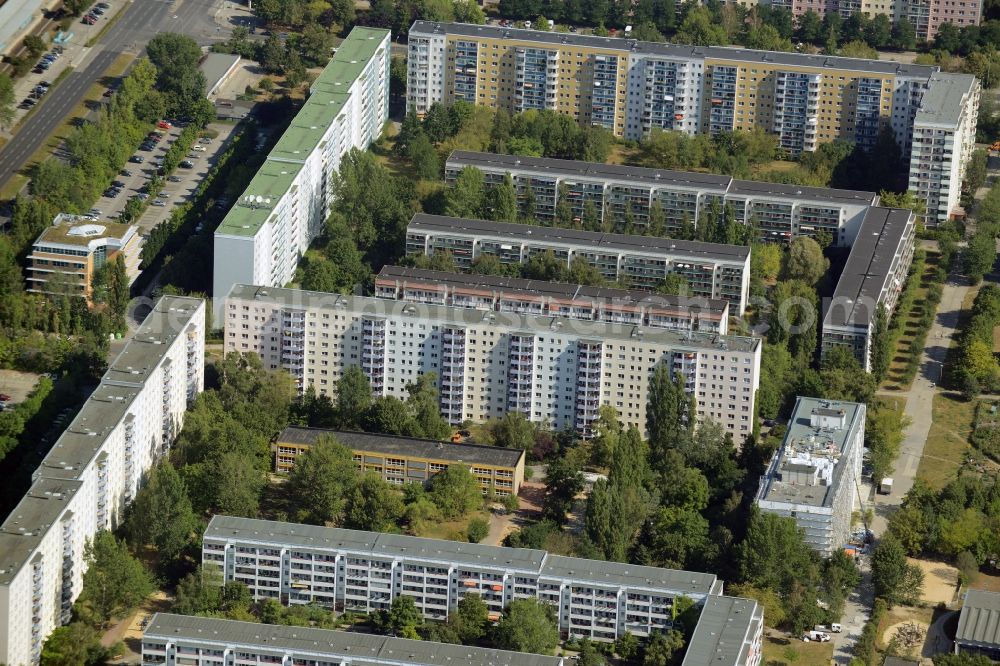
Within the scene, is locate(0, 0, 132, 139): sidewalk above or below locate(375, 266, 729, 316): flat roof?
above

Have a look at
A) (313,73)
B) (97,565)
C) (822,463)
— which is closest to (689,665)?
(822,463)

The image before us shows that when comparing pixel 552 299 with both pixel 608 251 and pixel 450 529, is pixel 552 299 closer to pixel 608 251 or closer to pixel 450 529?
pixel 608 251

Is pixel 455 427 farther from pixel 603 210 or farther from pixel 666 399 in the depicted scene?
pixel 603 210

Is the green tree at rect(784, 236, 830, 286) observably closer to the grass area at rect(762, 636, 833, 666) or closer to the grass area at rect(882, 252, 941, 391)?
the grass area at rect(882, 252, 941, 391)

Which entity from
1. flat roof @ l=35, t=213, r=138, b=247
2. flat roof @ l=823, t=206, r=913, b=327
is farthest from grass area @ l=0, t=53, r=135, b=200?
flat roof @ l=823, t=206, r=913, b=327

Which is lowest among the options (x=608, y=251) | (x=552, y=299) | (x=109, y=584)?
(x=109, y=584)

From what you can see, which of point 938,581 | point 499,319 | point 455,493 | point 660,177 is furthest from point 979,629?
point 660,177

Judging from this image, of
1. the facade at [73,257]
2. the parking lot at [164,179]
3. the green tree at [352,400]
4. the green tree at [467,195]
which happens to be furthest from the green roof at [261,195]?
the green tree at [352,400]
